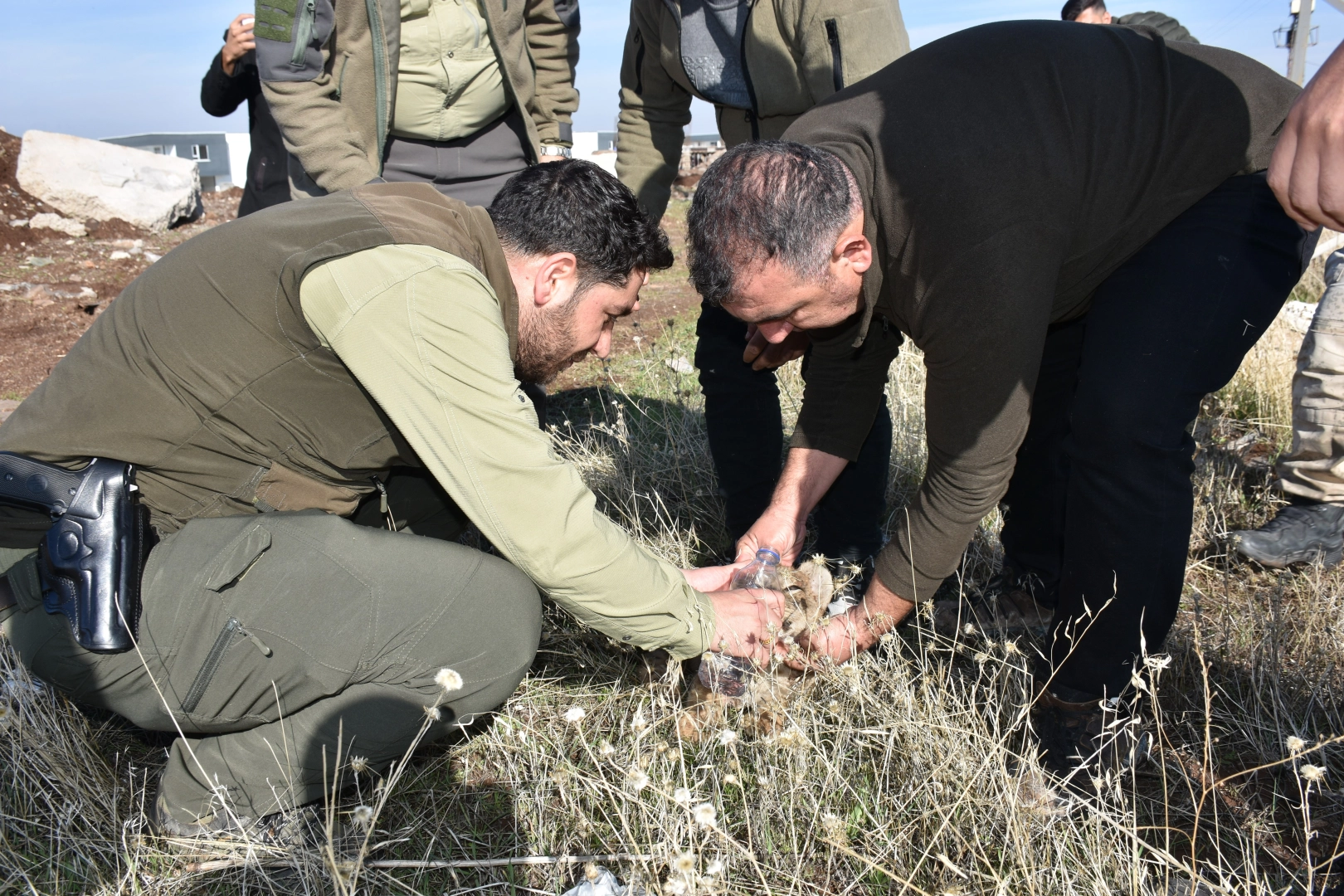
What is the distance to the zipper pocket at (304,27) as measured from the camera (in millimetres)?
3191

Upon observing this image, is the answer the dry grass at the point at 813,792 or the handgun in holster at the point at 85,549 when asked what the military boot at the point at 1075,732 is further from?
the handgun in holster at the point at 85,549

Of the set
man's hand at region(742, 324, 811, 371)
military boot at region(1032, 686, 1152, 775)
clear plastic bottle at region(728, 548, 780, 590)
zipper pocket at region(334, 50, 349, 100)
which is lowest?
military boot at region(1032, 686, 1152, 775)

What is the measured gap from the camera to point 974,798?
1.95 metres

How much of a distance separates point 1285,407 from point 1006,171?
9.78ft

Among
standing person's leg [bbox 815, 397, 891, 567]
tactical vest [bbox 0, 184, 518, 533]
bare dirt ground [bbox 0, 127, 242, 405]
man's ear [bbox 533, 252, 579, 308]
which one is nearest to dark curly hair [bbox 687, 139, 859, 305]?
man's ear [bbox 533, 252, 579, 308]

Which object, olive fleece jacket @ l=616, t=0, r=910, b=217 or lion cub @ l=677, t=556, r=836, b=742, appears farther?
olive fleece jacket @ l=616, t=0, r=910, b=217

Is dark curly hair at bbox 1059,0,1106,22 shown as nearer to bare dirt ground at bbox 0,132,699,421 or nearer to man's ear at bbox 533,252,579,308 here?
bare dirt ground at bbox 0,132,699,421

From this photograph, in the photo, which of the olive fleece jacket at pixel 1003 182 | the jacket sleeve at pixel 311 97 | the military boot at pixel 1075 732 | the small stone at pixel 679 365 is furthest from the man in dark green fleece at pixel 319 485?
the small stone at pixel 679 365

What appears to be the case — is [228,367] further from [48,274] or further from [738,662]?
[48,274]

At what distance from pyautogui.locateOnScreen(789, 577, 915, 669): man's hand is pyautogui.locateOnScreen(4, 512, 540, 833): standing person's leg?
0.72 meters

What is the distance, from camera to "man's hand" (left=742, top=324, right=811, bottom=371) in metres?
2.80

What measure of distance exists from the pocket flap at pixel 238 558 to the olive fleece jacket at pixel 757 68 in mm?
2004

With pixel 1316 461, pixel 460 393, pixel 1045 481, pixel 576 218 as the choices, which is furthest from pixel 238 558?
pixel 1316 461

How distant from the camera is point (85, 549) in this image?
Result: 1.91 metres
